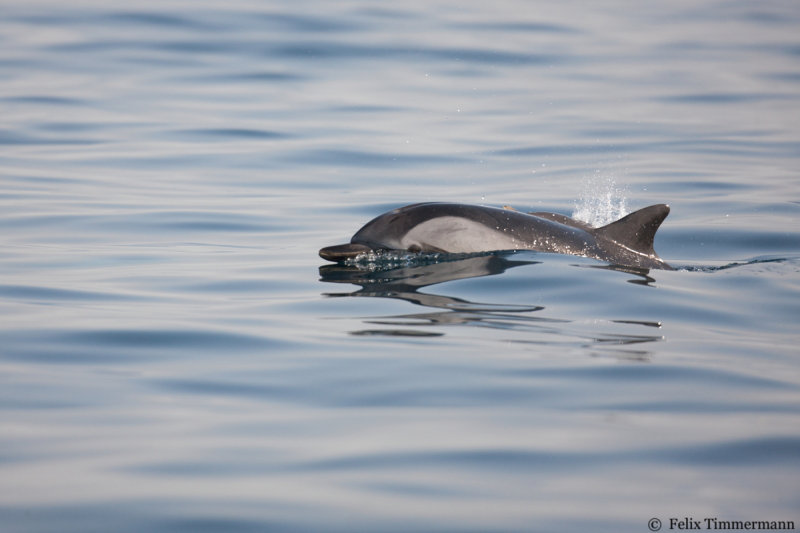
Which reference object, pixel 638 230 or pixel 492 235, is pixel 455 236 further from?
pixel 638 230

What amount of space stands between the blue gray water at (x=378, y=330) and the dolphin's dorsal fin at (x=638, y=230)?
486 millimetres

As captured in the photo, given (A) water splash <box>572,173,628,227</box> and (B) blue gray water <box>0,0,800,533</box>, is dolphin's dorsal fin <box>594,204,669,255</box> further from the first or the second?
(A) water splash <box>572,173,628,227</box>

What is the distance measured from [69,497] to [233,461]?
2.27 ft

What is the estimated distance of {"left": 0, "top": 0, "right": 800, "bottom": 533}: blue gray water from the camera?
4516 mm

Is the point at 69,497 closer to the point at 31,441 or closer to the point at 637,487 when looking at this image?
the point at 31,441

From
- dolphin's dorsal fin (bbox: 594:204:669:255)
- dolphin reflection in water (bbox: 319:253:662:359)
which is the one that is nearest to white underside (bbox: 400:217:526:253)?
dolphin reflection in water (bbox: 319:253:662:359)

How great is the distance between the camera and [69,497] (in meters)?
4.41

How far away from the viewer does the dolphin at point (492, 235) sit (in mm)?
9320

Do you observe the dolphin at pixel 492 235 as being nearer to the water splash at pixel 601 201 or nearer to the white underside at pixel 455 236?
the white underside at pixel 455 236

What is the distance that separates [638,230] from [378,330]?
10.6 ft

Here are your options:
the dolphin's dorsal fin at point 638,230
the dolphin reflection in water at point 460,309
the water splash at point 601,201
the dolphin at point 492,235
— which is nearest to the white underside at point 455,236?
the dolphin at point 492,235

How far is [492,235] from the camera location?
939 cm

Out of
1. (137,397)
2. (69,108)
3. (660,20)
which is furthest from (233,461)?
(660,20)

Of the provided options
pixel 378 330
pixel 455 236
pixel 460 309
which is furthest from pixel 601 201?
pixel 378 330
